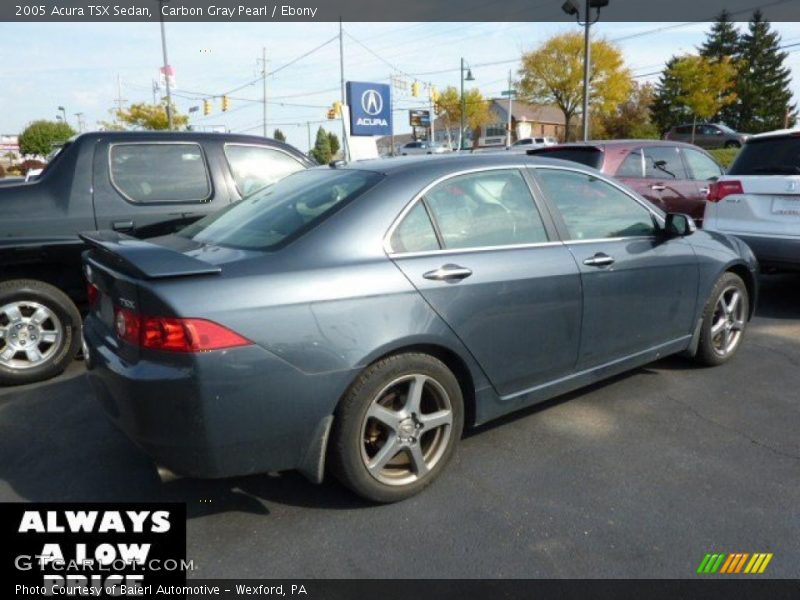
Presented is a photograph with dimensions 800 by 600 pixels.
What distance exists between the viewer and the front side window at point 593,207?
355cm

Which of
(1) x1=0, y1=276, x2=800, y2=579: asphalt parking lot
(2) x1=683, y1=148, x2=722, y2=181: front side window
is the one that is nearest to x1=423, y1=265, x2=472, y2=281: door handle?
(1) x1=0, y1=276, x2=800, y2=579: asphalt parking lot

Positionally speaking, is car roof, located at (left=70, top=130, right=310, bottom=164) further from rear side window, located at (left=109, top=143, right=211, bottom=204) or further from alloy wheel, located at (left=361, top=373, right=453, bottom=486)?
alloy wheel, located at (left=361, top=373, right=453, bottom=486)

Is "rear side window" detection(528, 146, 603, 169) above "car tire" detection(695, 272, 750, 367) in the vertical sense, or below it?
above

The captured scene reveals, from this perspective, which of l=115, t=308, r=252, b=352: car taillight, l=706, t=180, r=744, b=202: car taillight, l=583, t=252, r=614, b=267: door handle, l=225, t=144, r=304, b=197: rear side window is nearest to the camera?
l=115, t=308, r=252, b=352: car taillight

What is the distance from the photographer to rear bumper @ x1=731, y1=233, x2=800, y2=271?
571cm

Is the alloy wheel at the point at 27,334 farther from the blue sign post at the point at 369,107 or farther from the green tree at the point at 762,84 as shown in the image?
the green tree at the point at 762,84

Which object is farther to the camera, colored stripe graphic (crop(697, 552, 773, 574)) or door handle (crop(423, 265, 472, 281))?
door handle (crop(423, 265, 472, 281))

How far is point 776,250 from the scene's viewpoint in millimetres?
5812

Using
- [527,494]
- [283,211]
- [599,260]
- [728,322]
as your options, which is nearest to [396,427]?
[527,494]

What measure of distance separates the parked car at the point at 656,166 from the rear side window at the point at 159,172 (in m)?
3.90

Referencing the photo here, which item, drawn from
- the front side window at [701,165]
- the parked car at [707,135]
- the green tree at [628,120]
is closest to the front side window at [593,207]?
the front side window at [701,165]

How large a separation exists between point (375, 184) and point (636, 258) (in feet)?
5.77

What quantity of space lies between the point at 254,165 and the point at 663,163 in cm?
525

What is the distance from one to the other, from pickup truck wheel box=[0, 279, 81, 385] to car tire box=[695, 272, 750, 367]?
15.0ft
